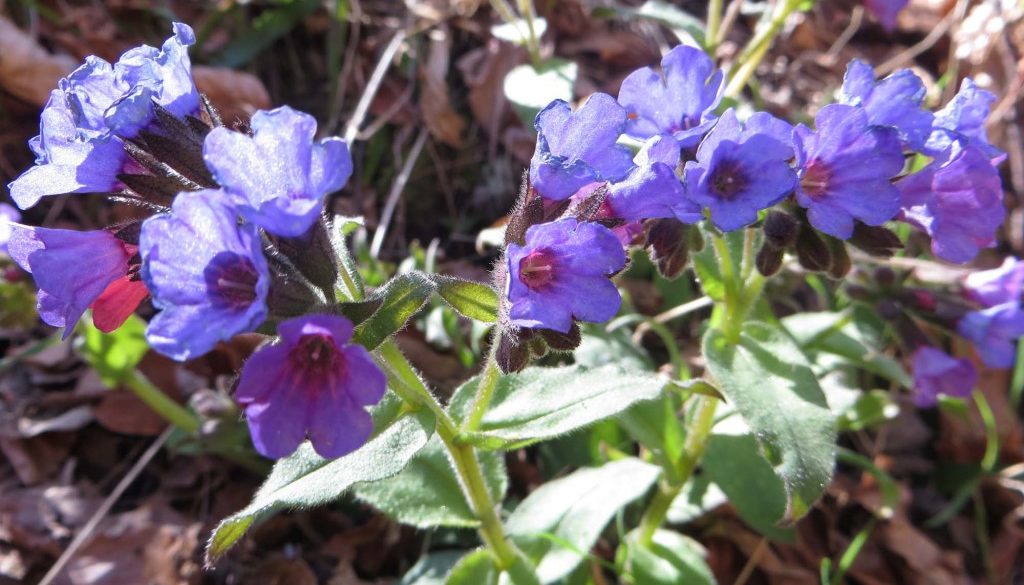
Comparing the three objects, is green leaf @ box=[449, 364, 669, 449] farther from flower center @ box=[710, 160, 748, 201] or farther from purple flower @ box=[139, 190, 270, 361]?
purple flower @ box=[139, 190, 270, 361]

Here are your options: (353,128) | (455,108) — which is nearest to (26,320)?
(353,128)

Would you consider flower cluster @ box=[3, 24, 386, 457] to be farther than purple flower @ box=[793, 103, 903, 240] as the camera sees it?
No

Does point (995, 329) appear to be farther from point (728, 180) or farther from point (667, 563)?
point (728, 180)

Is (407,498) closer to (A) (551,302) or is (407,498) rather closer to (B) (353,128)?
(A) (551,302)

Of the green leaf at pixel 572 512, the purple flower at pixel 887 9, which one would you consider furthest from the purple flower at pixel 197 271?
the purple flower at pixel 887 9

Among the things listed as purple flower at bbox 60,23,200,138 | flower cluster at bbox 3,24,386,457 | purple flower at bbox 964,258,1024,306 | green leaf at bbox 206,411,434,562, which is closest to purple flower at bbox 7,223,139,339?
flower cluster at bbox 3,24,386,457
